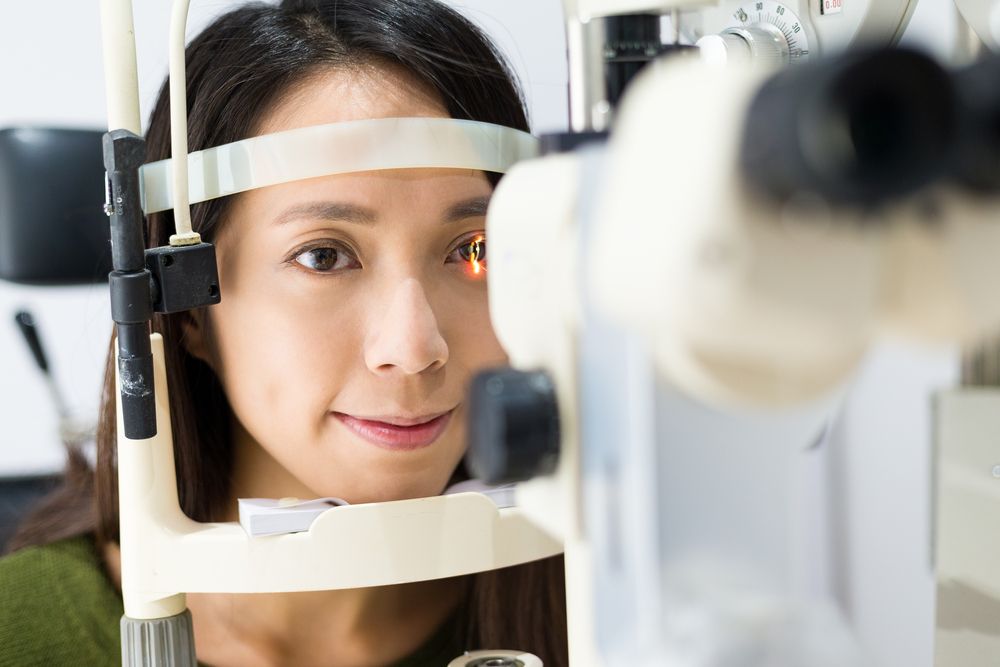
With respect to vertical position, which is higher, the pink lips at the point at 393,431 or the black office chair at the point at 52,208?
the black office chair at the point at 52,208

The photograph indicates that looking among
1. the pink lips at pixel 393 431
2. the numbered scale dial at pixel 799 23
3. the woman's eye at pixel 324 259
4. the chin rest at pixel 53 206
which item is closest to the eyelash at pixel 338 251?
the woman's eye at pixel 324 259

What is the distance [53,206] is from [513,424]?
854 millimetres

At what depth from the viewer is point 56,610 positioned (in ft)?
3.26

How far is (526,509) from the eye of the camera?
44 cm

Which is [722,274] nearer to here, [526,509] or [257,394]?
[526,509]

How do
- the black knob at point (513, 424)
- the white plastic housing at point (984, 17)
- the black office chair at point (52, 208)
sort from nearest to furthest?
the black knob at point (513, 424) < the white plastic housing at point (984, 17) < the black office chair at point (52, 208)

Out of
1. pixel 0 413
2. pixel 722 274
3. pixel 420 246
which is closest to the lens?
pixel 722 274

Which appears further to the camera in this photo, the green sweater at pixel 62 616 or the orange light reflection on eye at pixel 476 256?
the green sweater at pixel 62 616

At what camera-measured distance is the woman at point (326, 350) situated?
0.80 metres

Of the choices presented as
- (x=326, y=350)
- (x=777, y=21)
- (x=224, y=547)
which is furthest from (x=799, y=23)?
(x=224, y=547)

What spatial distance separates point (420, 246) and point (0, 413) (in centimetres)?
128

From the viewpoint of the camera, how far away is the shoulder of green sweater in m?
0.98

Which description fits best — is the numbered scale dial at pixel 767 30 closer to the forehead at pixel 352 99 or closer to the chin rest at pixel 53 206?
the forehead at pixel 352 99

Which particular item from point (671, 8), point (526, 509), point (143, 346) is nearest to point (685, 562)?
point (526, 509)
